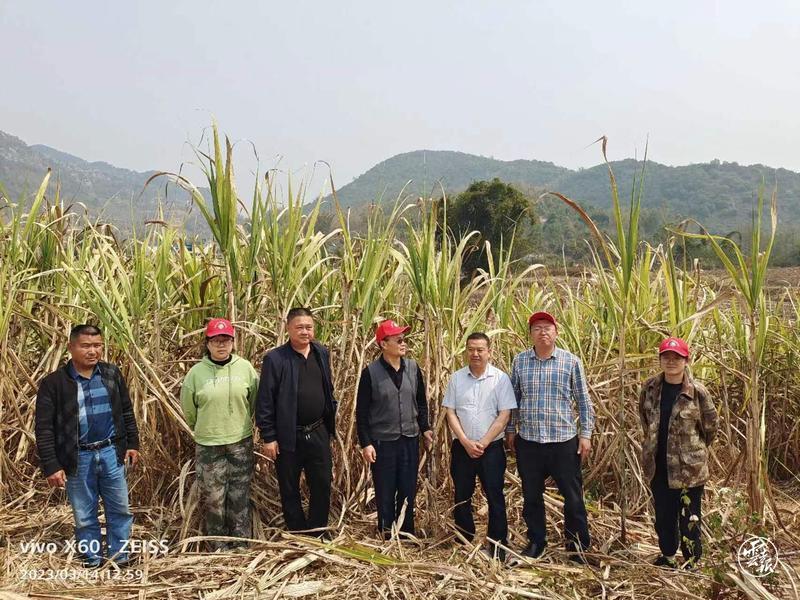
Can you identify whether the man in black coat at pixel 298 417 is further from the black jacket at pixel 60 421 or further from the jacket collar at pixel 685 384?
the jacket collar at pixel 685 384

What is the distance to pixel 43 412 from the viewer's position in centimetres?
301

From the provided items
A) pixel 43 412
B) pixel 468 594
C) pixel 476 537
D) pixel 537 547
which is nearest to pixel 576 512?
pixel 537 547

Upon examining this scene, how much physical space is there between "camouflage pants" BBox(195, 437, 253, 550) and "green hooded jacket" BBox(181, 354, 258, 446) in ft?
0.21

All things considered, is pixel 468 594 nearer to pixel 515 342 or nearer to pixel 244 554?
pixel 244 554

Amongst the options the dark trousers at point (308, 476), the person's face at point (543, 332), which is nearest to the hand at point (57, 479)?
the dark trousers at point (308, 476)

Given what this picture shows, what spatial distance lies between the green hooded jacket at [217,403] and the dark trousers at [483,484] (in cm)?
118

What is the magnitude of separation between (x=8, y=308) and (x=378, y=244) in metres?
2.14

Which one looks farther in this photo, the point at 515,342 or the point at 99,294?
the point at 515,342

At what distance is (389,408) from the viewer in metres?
3.36

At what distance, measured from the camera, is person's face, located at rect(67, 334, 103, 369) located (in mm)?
3111

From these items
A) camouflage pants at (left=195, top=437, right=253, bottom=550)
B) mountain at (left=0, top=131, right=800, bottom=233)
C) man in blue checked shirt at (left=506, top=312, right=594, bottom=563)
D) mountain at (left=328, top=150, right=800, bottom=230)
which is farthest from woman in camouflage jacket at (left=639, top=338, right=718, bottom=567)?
mountain at (left=328, top=150, right=800, bottom=230)

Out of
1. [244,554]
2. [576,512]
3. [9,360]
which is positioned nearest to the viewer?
[244,554]

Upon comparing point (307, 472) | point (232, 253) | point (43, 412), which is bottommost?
point (307, 472)

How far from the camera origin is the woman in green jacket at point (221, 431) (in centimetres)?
319
